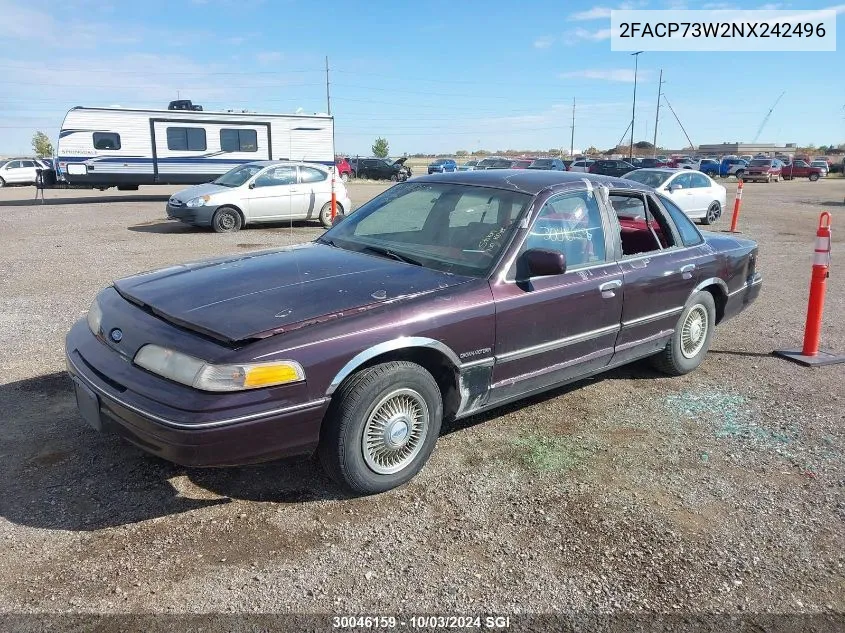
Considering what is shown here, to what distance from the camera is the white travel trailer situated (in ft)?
63.4

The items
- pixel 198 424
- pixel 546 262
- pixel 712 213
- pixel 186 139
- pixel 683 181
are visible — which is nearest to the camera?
pixel 198 424

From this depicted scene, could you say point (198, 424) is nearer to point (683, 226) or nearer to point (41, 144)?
point (683, 226)

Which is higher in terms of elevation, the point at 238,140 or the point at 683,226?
the point at 238,140

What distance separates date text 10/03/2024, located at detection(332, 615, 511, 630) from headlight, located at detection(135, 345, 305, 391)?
1.01 meters

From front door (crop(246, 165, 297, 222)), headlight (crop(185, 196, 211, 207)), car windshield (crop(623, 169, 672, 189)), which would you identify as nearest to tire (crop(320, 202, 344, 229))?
front door (crop(246, 165, 297, 222))

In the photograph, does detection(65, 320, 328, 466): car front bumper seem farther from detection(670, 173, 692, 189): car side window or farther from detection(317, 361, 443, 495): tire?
detection(670, 173, 692, 189): car side window

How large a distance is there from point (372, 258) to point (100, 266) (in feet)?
22.7

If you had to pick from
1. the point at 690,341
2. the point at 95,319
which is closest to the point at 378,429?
the point at 95,319

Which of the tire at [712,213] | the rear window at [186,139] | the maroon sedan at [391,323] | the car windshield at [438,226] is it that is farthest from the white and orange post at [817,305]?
the rear window at [186,139]

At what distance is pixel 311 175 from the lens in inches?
574

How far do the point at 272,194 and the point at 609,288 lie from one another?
1077 centimetres

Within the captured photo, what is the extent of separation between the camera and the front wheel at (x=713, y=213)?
1661 centimetres

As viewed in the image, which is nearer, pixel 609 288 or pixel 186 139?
pixel 609 288

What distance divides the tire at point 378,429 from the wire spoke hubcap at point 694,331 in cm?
264
